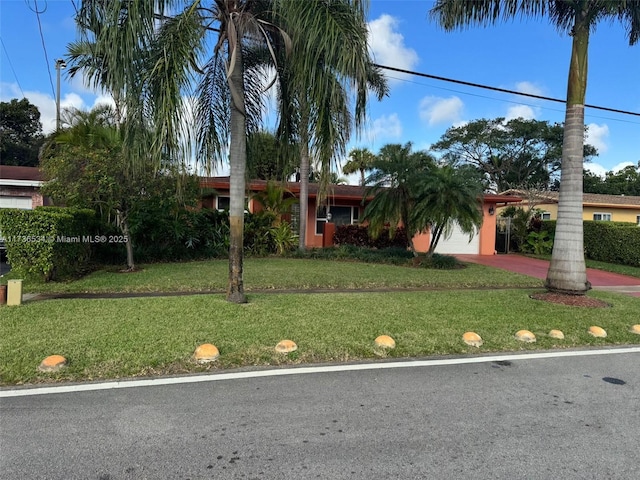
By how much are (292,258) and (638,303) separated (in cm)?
987

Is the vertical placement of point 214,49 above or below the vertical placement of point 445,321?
above

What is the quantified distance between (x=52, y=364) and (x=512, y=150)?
42.8m

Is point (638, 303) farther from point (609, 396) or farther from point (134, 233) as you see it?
point (134, 233)

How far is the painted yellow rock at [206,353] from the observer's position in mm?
4641

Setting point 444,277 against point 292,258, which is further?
point 292,258

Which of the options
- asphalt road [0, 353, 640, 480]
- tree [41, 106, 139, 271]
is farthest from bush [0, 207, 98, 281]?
asphalt road [0, 353, 640, 480]

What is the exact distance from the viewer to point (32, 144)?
1423 inches

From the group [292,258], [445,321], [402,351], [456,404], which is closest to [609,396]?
[456,404]

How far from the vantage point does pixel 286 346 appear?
5.05m

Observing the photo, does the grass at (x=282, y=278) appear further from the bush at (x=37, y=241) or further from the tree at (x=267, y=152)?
the tree at (x=267, y=152)

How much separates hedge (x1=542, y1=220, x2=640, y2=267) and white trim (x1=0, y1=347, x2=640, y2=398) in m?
13.5

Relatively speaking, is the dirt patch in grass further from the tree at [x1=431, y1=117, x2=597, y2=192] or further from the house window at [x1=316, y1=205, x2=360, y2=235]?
the tree at [x1=431, y1=117, x2=597, y2=192]

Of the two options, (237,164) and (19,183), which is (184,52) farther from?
(19,183)

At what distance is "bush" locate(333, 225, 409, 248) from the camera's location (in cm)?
1805
